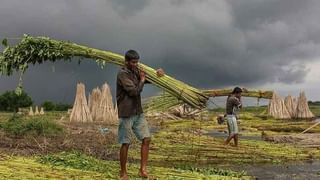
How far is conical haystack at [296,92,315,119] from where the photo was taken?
41688 millimetres

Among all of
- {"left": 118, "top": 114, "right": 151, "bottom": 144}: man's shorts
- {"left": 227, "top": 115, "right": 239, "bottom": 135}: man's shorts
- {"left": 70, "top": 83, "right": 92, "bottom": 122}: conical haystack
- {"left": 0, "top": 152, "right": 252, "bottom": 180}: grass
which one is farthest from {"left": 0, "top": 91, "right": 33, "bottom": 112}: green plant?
{"left": 118, "top": 114, "right": 151, "bottom": 144}: man's shorts

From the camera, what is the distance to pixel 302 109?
42.3 meters

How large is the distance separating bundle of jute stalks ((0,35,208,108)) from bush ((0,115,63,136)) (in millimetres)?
4986

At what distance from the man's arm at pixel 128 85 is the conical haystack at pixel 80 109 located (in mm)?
22289

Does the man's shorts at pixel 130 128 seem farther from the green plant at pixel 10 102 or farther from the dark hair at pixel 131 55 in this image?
the green plant at pixel 10 102

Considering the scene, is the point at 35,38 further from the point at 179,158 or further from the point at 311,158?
the point at 311,158

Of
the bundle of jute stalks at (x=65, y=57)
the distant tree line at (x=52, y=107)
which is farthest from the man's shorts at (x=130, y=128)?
the distant tree line at (x=52, y=107)

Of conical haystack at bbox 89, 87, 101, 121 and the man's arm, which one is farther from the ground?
conical haystack at bbox 89, 87, 101, 121

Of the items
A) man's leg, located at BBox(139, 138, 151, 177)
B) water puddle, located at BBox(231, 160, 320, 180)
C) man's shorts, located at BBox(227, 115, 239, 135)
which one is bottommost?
water puddle, located at BBox(231, 160, 320, 180)

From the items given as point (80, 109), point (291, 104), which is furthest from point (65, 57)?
point (291, 104)

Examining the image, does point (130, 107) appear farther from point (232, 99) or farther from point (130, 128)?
point (232, 99)

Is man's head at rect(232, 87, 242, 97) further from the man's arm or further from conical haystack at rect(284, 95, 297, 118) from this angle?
conical haystack at rect(284, 95, 297, 118)

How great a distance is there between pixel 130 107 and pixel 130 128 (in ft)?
1.13

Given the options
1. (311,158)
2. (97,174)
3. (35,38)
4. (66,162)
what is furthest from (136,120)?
(311,158)
